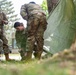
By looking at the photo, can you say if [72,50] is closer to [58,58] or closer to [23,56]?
[58,58]

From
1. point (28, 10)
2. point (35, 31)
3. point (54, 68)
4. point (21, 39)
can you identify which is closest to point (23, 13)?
point (28, 10)

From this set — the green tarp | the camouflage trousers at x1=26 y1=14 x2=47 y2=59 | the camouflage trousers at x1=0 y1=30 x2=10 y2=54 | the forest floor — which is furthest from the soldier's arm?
the forest floor

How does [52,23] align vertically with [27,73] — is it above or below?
below

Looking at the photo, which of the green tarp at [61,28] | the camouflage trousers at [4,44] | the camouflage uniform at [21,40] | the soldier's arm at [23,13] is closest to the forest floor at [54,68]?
the green tarp at [61,28]

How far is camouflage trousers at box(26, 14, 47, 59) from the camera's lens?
8.74 meters

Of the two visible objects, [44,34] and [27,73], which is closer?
[27,73]

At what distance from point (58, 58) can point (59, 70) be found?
32 cm

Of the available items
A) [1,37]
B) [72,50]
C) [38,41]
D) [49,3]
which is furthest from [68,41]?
[72,50]

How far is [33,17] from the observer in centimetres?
877

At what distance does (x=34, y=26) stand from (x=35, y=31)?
0.16m

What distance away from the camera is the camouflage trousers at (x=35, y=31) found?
8.74 m

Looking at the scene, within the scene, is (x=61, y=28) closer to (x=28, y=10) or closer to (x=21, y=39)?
(x=28, y=10)

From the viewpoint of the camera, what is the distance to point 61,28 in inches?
356

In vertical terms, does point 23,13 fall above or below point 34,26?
above
